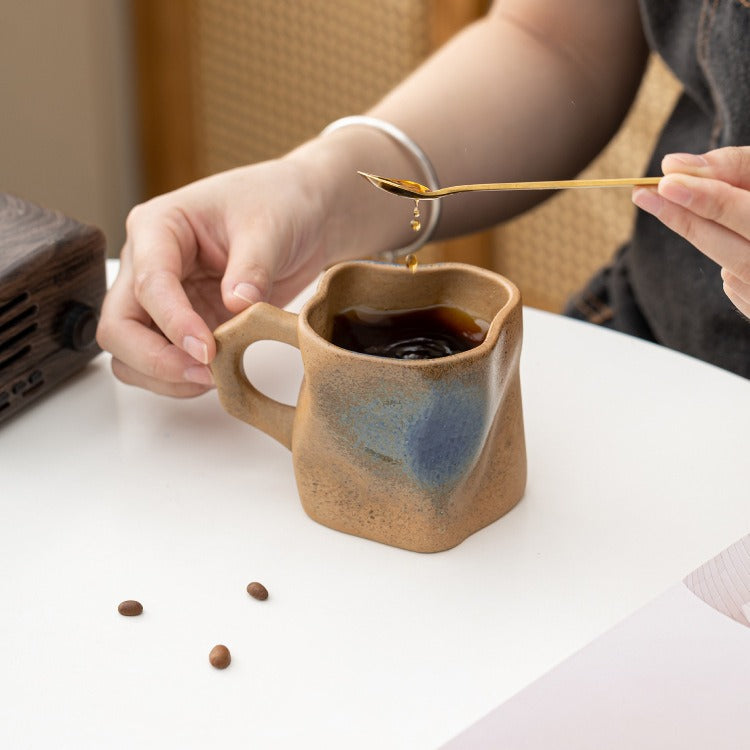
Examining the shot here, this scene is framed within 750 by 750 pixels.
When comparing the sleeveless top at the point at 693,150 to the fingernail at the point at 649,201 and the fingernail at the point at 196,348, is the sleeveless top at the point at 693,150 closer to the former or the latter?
the fingernail at the point at 649,201

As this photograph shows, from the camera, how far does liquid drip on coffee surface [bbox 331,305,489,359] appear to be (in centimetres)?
65

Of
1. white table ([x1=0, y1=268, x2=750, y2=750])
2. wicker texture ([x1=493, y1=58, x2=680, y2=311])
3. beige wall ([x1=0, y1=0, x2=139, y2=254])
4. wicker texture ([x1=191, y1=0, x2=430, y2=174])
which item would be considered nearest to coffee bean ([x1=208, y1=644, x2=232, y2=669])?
white table ([x1=0, y1=268, x2=750, y2=750])

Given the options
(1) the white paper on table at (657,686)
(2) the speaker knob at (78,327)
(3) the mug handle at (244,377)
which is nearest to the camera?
(1) the white paper on table at (657,686)

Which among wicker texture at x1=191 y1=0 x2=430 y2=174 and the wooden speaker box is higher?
the wooden speaker box

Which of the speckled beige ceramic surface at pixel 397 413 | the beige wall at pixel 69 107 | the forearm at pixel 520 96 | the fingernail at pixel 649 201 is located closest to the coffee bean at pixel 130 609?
the speckled beige ceramic surface at pixel 397 413

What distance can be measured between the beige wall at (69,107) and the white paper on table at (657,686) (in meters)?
1.60

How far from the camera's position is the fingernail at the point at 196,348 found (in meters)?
0.67

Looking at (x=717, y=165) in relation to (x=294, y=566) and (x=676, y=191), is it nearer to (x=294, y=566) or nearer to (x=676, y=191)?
(x=676, y=191)

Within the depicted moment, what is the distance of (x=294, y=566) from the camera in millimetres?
625

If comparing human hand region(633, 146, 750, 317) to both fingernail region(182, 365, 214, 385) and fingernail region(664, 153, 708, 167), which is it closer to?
fingernail region(664, 153, 708, 167)

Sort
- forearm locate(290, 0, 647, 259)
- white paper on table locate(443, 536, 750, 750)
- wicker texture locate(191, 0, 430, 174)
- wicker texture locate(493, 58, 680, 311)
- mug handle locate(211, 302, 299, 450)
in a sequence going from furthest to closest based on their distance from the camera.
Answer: wicker texture locate(191, 0, 430, 174)
wicker texture locate(493, 58, 680, 311)
forearm locate(290, 0, 647, 259)
mug handle locate(211, 302, 299, 450)
white paper on table locate(443, 536, 750, 750)

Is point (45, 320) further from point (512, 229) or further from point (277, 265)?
point (512, 229)

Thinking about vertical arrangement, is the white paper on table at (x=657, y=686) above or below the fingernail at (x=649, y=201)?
below

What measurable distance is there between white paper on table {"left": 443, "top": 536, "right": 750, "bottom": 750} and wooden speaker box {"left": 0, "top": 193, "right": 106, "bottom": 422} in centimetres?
40
